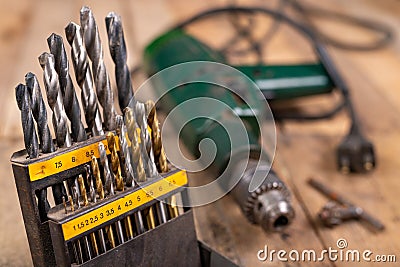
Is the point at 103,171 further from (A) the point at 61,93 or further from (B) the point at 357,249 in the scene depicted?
(B) the point at 357,249

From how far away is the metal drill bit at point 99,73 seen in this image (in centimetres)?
57

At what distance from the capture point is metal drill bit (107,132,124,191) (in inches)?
21.8

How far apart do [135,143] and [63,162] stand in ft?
0.22

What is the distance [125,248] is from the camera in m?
0.57

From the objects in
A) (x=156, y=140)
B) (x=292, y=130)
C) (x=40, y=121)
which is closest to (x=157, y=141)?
(x=156, y=140)

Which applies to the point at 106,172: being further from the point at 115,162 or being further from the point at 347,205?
the point at 347,205

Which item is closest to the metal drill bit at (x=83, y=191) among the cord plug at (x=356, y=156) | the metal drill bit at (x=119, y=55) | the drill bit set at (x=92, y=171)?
the drill bit set at (x=92, y=171)

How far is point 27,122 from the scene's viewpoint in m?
0.53

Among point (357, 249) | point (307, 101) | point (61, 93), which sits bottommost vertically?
point (357, 249)

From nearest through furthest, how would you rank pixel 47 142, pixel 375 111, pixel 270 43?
pixel 47 142, pixel 375 111, pixel 270 43

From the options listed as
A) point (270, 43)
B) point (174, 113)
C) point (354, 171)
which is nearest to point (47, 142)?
point (174, 113)

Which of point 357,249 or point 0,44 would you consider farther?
point 0,44

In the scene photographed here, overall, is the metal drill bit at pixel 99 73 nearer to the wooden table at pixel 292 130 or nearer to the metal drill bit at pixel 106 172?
the metal drill bit at pixel 106 172

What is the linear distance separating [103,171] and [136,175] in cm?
3
